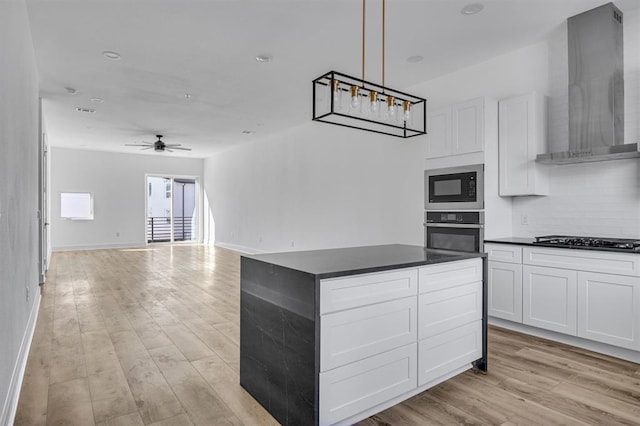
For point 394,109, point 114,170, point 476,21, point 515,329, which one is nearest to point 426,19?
point 476,21

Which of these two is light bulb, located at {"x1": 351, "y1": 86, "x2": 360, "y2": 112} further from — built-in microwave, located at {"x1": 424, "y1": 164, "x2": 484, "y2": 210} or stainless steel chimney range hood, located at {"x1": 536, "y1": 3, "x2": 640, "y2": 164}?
stainless steel chimney range hood, located at {"x1": 536, "y1": 3, "x2": 640, "y2": 164}

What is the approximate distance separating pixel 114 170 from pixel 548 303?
11035mm

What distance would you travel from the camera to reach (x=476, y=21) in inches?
134

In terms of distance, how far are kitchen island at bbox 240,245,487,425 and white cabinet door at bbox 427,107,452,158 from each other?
1.86 m

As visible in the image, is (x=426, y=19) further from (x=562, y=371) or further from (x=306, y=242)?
(x=306, y=242)

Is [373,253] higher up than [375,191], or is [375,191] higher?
[375,191]

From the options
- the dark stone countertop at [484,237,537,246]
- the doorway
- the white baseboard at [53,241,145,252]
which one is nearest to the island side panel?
the dark stone countertop at [484,237,537,246]

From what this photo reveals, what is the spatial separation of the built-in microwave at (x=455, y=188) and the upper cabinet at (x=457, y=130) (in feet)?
0.65

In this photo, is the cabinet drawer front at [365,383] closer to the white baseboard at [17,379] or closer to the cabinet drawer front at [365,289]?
the cabinet drawer front at [365,289]

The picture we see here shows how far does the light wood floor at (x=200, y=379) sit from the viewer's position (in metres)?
2.14

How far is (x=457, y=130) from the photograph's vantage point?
4.05m

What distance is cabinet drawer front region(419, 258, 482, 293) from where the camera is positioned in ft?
7.58

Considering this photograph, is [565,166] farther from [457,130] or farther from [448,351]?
[448,351]

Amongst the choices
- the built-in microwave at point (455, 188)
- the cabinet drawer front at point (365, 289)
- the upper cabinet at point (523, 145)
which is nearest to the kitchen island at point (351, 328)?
the cabinet drawer front at point (365, 289)
